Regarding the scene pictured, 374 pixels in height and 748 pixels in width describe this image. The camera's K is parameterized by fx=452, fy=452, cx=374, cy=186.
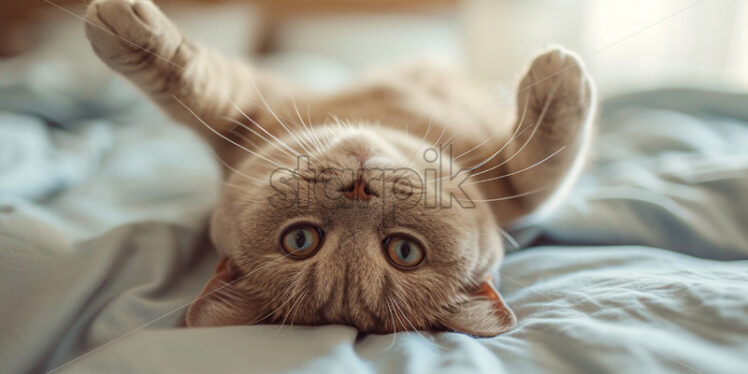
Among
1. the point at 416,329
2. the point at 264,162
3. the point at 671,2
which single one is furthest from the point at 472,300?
the point at 671,2

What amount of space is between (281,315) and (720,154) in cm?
122

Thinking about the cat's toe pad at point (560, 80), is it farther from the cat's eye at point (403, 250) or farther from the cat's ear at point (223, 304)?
the cat's ear at point (223, 304)

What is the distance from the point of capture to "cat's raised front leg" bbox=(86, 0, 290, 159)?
836 mm

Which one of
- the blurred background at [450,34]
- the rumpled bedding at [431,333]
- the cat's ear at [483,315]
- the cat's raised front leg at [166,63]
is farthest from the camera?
the blurred background at [450,34]

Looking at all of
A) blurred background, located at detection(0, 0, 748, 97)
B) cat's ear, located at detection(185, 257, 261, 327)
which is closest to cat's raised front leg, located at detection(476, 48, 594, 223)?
cat's ear, located at detection(185, 257, 261, 327)

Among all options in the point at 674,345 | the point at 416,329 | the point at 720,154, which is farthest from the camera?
the point at 720,154

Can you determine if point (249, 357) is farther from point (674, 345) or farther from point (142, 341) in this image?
point (674, 345)

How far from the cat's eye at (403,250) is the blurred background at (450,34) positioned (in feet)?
5.27

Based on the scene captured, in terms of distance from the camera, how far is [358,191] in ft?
2.49

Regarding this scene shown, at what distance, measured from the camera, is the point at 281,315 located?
792 millimetres

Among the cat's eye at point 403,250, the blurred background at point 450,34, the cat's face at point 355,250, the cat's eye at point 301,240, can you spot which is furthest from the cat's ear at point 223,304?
the blurred background at point 450,34

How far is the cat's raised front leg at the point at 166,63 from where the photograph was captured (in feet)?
2.74

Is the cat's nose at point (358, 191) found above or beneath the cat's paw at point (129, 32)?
beneath

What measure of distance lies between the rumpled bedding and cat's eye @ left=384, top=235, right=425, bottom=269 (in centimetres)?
13
